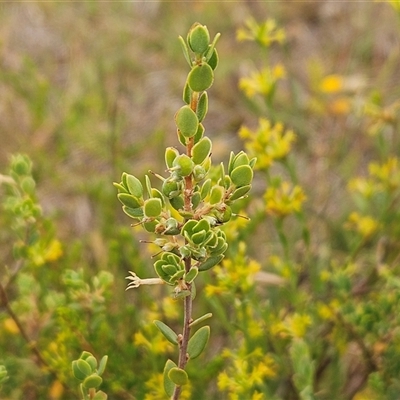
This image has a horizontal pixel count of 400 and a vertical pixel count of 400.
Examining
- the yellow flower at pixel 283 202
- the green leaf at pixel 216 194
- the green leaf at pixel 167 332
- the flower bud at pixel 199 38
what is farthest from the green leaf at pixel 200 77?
the yellow flower at pixel 283 202

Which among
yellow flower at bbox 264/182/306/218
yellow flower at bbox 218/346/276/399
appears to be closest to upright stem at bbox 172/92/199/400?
yellow flower at bbox 218/346/276/399

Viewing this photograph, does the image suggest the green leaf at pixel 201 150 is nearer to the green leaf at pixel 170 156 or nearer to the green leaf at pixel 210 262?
the green leaf at pixel 170 156

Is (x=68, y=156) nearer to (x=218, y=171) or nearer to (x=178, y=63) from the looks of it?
(x=178, y=63)

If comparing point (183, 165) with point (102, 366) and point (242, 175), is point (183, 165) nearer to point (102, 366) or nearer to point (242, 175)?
point (242, 175)

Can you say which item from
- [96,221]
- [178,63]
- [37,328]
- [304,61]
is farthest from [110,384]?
[304,61]

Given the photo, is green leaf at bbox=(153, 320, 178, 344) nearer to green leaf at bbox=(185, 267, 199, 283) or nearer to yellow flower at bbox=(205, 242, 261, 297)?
green leaf at bbox=(185, 267, 199, 283)

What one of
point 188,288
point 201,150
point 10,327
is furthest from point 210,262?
point 10,327
